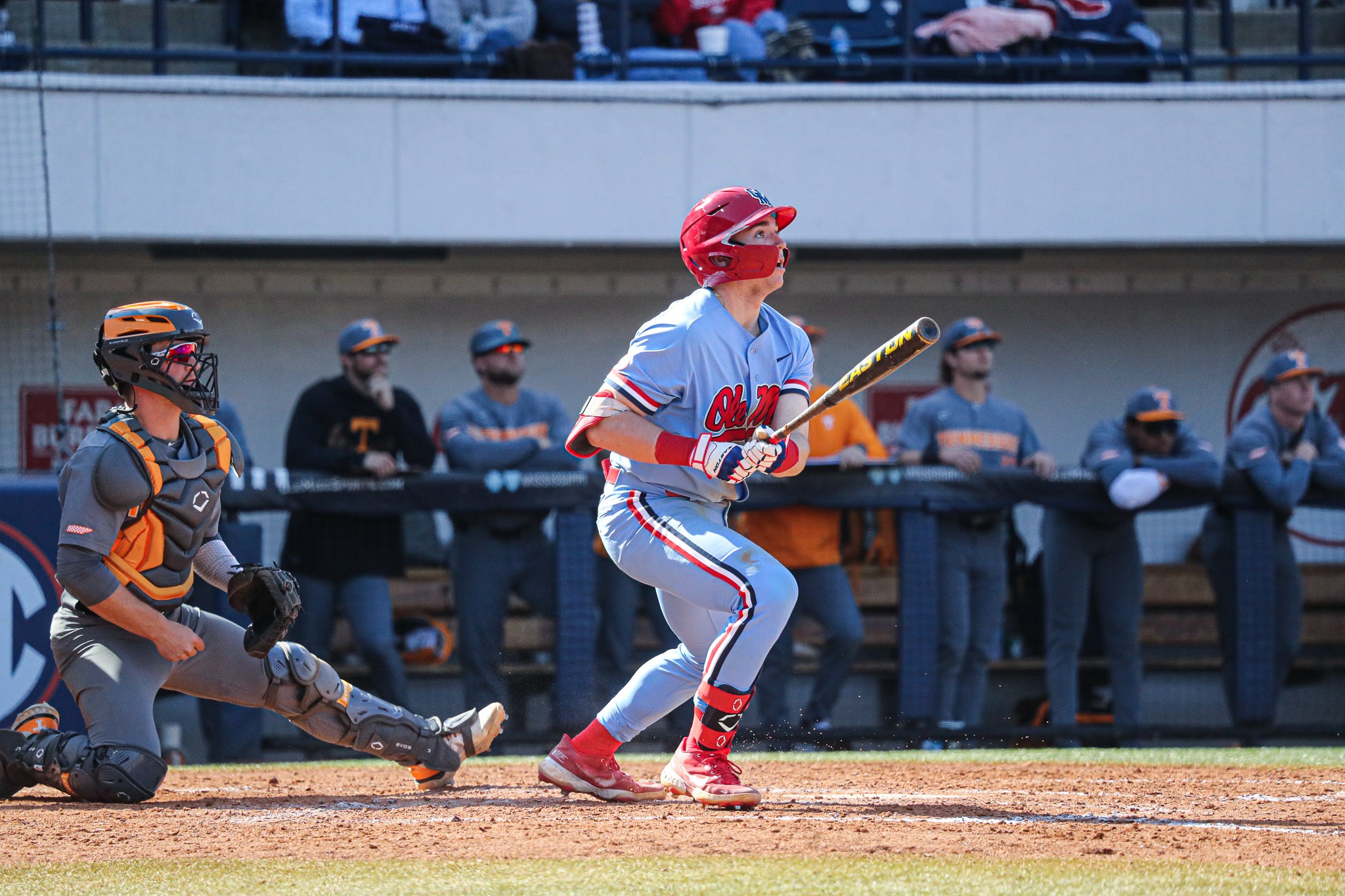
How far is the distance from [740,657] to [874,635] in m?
3.95

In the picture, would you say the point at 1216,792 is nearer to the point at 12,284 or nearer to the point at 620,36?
the point at 620,36

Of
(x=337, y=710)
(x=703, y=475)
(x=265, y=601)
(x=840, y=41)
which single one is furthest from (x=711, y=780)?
(x=840, y=41)

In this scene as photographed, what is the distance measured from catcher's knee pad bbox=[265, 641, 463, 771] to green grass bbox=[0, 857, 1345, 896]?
1.17 meters

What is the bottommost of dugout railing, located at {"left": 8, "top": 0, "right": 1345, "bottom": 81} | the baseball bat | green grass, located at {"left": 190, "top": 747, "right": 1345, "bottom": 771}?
green grass, located at {"left": 190, "top": 747, "right": 1345, "bottom": 771}

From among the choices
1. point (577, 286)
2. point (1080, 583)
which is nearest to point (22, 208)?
point (577, 286)

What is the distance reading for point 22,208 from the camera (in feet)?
29.8

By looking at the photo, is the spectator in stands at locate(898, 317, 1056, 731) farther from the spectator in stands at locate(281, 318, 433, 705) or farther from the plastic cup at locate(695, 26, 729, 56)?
the plastic cup at locate(695, 26, 729, 56)

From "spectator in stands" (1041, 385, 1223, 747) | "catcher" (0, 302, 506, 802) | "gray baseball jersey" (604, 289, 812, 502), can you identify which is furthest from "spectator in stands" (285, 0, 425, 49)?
"gray baseball jersey" (604, 289, 812, 502)

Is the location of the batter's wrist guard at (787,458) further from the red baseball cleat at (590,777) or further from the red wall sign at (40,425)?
the red wall sign at (40,425)

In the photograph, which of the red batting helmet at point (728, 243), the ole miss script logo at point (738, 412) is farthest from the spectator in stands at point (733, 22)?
the ole miss script logo at point (738, 412)

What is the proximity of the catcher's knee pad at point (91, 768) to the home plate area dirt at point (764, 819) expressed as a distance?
0.05 m

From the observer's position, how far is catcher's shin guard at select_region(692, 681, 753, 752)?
14.3 feet

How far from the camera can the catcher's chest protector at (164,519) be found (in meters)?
4.79

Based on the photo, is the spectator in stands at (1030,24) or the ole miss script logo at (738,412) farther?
the spectator in stands at (1030,24)
